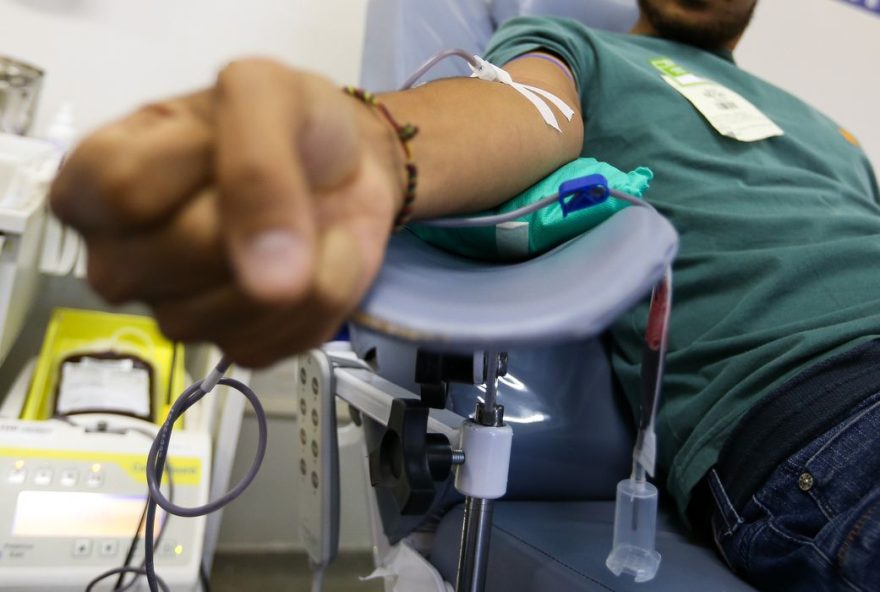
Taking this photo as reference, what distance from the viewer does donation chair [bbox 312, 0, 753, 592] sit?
12.0 inches

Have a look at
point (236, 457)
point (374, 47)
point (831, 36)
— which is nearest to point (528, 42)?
point (374, 47)

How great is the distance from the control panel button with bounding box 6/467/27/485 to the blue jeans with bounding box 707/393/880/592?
75 centimetres

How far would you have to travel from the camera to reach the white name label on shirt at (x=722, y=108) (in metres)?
0.92

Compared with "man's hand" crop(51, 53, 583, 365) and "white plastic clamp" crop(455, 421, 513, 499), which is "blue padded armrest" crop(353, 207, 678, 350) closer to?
"man's hand" crop(51, 53, 583, 365)

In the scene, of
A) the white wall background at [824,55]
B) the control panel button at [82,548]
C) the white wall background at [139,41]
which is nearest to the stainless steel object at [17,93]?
the white wall background at [139,41]

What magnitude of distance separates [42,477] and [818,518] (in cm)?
81

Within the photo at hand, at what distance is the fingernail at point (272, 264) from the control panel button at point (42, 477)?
2.52 feet

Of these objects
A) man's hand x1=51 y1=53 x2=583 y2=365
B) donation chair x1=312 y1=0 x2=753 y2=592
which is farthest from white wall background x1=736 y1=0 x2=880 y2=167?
man's hand x1=51 y1=53 x2=583 y2=365

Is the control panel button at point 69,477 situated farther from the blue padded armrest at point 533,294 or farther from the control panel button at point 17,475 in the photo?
the blue padded armrest at point 533,294

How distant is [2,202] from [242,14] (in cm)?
67

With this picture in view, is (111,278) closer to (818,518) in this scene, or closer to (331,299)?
(331,299)

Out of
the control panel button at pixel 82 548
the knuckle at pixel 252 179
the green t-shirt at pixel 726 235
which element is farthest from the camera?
the control panel button at pixel 82 548

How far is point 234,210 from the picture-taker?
0.22 meters

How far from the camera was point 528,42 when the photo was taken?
83 cm
